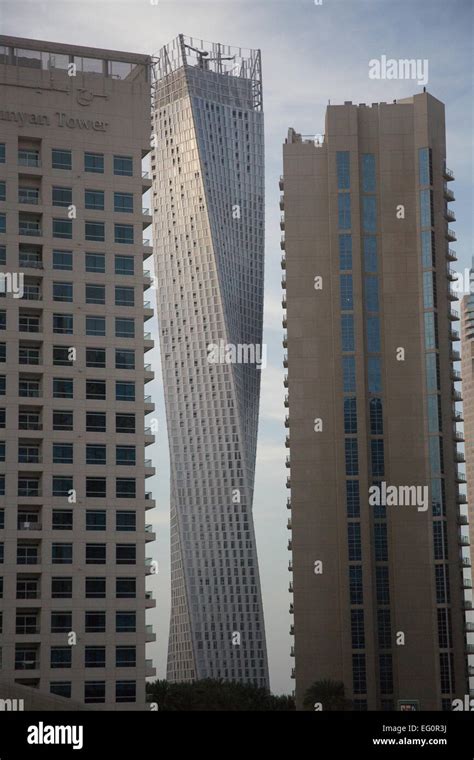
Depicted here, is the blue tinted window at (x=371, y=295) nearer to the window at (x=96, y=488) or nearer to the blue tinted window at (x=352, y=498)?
the blue tinted window at (x=352, y=498)

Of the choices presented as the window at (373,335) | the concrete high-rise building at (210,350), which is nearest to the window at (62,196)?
the window at (373,335)

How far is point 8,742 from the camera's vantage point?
33406 mm

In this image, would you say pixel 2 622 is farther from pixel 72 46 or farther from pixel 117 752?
pixel 117 752

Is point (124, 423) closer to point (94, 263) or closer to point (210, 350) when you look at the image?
point (94, 263)

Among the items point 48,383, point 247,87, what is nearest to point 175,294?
point 247,87

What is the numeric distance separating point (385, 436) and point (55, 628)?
49.9m

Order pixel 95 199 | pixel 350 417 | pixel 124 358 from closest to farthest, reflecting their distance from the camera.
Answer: pixel 124 358
pixel 95 199
pixel 350 417

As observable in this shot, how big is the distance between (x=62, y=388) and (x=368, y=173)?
2126 inches

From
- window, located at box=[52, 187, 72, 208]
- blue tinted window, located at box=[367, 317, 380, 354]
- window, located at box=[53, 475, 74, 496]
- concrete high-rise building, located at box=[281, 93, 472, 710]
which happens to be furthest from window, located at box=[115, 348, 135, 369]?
blue tinted window, located at box=[367, 317, 380, 354]

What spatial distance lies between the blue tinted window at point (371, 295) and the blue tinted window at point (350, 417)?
34.2 feet

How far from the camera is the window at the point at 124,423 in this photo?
301 ft

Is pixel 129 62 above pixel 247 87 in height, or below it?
below

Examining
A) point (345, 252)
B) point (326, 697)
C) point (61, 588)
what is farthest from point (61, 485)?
point (345, 252)

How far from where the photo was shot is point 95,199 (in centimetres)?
9588
